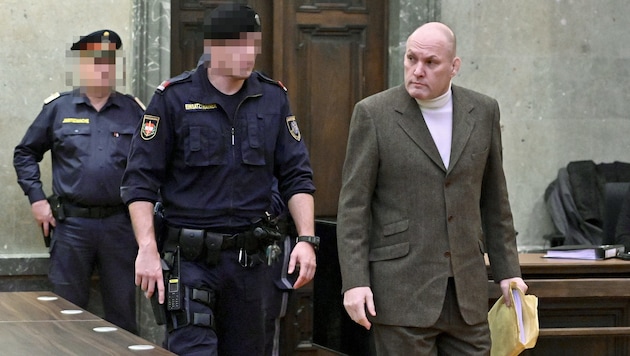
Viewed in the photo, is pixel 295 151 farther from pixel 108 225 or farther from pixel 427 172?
pixel 108 225

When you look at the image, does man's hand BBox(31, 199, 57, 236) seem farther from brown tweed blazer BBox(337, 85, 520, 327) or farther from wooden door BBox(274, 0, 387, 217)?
brown tweed blazer BBox(337, 85, 520, 327)

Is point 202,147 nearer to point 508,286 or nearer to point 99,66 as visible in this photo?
point 508,286

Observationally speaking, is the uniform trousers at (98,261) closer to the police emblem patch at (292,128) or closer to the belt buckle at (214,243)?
the police emblem patch at (292,128)

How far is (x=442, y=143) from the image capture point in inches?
160

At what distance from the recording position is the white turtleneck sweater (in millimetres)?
4070

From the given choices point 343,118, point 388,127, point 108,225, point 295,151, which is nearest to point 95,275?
point 108,225

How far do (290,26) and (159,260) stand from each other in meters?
3.31

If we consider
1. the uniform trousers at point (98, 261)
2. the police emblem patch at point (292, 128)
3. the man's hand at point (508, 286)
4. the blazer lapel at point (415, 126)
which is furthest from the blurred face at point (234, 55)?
the uniform trousers at point (98, 261)

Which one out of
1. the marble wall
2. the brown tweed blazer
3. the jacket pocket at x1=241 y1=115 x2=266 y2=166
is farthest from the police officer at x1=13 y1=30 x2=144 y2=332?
the brown tweed blazer

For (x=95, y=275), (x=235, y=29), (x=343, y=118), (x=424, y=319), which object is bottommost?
(x=95, y=275)

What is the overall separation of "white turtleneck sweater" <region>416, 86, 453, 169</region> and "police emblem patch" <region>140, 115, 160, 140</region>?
0.95 meters

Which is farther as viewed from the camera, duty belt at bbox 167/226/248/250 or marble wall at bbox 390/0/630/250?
marble wall at bbox 390/0/630/250

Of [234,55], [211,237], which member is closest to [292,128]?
[234,55]

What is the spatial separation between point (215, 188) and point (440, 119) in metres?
0.85
